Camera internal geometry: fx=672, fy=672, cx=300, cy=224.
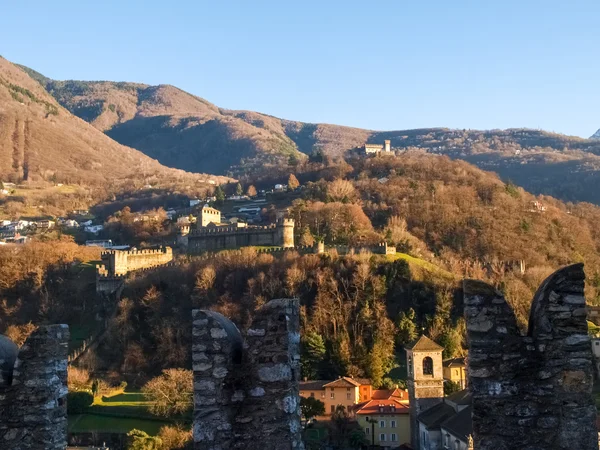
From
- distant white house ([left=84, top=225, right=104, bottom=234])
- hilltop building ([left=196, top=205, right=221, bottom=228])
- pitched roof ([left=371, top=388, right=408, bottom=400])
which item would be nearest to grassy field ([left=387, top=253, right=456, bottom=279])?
pitched roof ([left=371, top=388, right=408, bottom=400])

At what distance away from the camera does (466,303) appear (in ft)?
18.1

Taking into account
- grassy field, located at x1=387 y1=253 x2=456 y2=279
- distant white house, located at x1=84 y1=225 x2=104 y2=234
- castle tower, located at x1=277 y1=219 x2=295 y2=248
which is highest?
castle tower, located at x1=277 y1=219 x2=295 y2=248

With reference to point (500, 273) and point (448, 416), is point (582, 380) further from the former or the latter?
point (500, 273)

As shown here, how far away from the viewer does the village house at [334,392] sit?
44062 millimetres

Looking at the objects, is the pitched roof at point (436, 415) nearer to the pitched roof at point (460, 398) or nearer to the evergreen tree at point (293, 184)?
the pitched roof at point (460, 398)

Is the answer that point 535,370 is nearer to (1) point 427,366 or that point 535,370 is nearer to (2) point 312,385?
(1) point 427,366

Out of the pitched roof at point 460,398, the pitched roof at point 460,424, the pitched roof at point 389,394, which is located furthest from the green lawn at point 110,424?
the pitched roof at point 460,424

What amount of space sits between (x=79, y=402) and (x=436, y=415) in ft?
78.4

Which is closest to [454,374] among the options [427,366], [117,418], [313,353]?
[427,366]

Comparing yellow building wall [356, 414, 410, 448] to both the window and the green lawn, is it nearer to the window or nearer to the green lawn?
the window

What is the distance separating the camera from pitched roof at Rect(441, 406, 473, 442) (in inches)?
1141

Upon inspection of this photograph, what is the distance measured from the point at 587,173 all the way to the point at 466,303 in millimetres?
180242

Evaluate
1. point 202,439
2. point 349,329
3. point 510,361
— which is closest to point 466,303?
point 510,361

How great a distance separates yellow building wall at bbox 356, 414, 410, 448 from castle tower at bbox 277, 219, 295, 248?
35.1m
